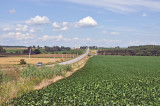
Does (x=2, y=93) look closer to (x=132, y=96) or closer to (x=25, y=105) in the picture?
(x=25, y=105)

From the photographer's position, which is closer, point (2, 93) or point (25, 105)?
point (25, 105)

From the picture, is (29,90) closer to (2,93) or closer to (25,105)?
(2,93)

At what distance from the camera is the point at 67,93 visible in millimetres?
15797

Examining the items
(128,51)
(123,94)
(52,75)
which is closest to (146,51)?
(128,51)

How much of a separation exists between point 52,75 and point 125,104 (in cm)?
1690

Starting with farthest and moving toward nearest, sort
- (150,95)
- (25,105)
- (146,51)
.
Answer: (146,51) < (150,95) < (25,105)

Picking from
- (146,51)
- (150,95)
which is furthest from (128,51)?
(150,95)

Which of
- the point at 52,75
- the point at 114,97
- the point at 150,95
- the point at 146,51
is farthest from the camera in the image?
the point at 146,51

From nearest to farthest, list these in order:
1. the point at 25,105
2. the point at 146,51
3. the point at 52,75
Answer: the point at 25,105 < the point at 52,75 < the point at 146,51

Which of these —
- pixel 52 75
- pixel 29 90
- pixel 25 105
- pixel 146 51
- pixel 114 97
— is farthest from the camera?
pixel 146 51

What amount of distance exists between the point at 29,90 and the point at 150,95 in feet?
31.9

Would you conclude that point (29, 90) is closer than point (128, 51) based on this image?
Yes

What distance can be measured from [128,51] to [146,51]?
14.9 m

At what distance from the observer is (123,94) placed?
1533cm
